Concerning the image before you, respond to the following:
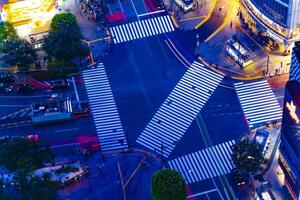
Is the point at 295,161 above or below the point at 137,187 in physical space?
above

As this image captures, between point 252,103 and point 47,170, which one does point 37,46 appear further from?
point 252,103

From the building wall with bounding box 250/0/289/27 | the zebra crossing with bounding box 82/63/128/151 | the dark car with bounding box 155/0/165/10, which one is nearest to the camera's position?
the zebra crossing with bounding box 82/63/128/151

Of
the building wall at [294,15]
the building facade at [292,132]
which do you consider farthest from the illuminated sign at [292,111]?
the building wall at [294,15]

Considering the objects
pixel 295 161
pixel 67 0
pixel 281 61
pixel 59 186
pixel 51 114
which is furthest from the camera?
pixel 67 0

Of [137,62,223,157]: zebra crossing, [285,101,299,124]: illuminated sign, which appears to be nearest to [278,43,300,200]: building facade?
[285,101,299,124]: illuminated sign

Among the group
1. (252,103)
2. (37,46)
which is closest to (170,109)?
(252,103)

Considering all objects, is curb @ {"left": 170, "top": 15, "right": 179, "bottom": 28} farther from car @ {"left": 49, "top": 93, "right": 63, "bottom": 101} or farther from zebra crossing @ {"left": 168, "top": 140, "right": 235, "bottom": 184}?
zebra crossing @ {"left": 168, "top": 140, "right": 235, "bottom": 184}
